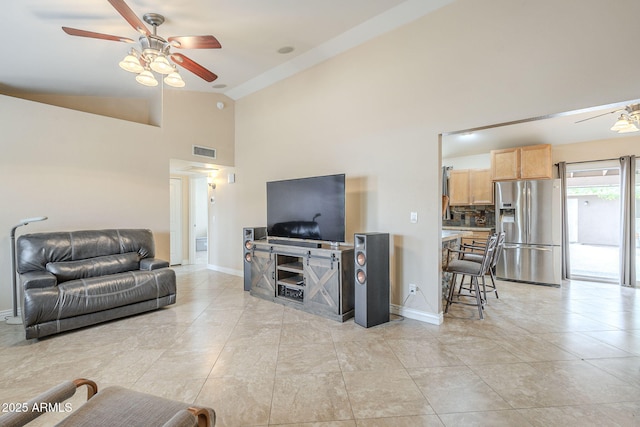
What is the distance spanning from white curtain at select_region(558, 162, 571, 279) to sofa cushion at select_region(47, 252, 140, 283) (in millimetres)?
7207

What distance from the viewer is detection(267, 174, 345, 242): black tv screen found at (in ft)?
11.9

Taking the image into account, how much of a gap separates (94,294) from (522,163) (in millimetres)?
6792

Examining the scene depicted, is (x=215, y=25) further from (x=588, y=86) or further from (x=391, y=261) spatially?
(x=588, y=86)

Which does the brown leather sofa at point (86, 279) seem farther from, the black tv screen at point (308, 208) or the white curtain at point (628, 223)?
the white curtain at point (628, 223)

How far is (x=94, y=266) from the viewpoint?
3537mm

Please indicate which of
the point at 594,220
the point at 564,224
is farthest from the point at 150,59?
the point at 594,220

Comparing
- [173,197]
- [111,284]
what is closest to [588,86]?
[111,284]

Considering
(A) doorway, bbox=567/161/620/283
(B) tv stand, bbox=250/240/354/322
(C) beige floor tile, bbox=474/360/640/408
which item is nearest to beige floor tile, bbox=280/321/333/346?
(B) tv stand, bbox=250/240/354/322

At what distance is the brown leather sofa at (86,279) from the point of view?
2.90 m

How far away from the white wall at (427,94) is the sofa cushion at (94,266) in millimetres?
2575

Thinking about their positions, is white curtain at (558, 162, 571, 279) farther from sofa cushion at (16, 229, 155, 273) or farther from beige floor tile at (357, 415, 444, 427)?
sofa cushion at (16, 229, 155, 273)

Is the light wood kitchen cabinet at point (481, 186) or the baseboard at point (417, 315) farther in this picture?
the light wood kitchen cabinet at point (481, 186)

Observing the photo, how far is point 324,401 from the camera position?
1.96 meters

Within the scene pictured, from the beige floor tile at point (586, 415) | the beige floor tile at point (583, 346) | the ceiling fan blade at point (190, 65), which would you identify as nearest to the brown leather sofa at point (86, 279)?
the ceiling fan blade at point (190, 65)
